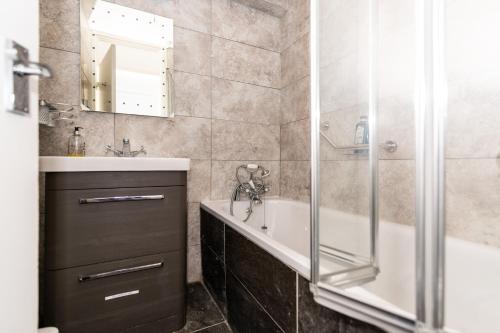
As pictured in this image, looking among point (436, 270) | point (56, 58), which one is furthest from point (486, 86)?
point (56, 58)

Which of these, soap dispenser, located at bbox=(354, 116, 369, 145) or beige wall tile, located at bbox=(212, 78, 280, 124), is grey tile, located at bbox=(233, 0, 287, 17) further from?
soap dispenser, located at bbox=(354, 116, 369, 145)

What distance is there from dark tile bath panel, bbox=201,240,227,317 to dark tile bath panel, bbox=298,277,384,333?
68cm

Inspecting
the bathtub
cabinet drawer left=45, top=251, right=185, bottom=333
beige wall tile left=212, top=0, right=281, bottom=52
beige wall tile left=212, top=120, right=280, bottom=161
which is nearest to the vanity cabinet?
cabinet drawer left=45, top=251, right=185, bottom=333

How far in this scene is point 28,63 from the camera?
493 mm

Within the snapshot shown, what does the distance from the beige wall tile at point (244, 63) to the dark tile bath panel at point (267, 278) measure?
4.29 feet

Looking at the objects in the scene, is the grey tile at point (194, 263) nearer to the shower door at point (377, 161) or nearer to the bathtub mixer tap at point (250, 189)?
the bathtub mixer tap at point (250, 189)

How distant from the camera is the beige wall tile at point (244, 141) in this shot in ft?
6.08

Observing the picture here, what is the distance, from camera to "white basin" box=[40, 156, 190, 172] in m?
0.95

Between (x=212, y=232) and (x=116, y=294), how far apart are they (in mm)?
593

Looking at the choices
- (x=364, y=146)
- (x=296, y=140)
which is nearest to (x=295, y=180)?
(x=296, y=140)

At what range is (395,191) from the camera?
115 centimetres

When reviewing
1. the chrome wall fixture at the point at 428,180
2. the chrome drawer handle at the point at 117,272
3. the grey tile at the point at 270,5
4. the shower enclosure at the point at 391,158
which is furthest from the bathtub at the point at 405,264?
the grey tile at the point at 270,5

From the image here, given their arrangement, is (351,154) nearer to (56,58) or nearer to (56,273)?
(56,273)

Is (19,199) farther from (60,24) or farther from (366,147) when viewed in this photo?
(60,24)
